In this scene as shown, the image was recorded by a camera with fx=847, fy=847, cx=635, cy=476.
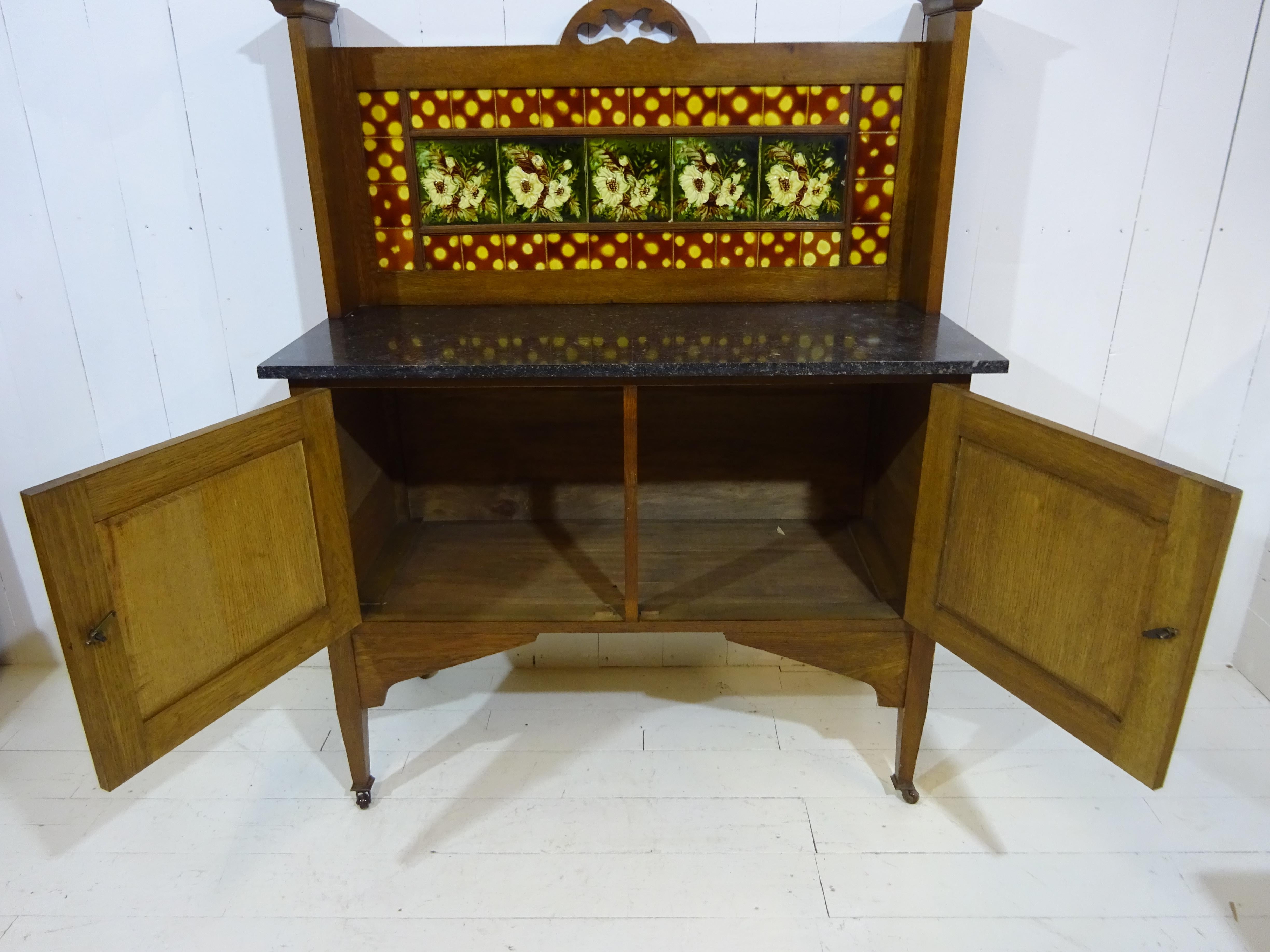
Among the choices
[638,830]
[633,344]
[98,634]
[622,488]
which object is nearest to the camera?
[98,634]

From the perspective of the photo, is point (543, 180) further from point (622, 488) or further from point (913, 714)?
point (913, 714)

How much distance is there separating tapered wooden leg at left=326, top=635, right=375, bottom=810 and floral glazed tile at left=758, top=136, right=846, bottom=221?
4.02 ft

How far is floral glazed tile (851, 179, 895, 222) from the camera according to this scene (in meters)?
1.75

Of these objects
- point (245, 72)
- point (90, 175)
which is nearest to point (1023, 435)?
point (245, 72)

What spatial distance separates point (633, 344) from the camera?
148cm

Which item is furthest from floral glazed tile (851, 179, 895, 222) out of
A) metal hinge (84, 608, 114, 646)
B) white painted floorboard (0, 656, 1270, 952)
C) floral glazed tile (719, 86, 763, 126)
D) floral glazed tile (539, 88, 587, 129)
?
metal hinge (84, 608, 114, 646)

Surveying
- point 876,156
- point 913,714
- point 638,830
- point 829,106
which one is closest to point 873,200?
point 876,156

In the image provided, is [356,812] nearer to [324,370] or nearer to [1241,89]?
[324,370]

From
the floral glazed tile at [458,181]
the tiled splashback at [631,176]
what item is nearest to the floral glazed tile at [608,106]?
the tiled splashback at [631,176]

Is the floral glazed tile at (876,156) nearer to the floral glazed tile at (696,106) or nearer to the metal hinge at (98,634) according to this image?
the floral glazed tile at (696,106)

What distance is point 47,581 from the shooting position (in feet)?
3.42

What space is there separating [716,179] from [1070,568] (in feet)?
3.39

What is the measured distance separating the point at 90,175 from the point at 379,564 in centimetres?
105

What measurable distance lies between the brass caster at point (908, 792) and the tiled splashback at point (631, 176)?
109cm
